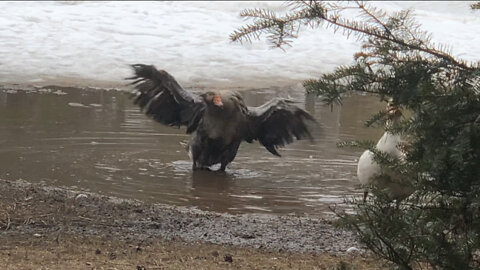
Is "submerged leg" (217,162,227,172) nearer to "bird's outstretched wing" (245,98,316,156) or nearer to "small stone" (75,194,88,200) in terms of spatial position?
"bird's outstretched wing" (245,98,316,156)

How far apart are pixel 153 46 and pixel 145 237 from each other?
1353 cm

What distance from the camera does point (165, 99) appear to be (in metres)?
9.18

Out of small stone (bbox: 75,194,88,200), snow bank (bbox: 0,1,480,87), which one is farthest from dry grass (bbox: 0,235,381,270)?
snow bank (bbox: 0,1,480,87)

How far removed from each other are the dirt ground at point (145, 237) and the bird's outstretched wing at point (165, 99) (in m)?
2.19

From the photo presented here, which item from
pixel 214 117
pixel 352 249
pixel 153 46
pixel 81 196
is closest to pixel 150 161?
pixel 214 117

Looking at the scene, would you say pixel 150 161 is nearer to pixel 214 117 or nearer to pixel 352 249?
pixel 214 117

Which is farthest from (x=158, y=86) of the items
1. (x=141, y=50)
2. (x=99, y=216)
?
(x=141, y=50)

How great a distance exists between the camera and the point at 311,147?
1027 centimetres

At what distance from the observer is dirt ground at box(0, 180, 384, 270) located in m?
4.89

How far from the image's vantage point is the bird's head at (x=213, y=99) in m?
8.59

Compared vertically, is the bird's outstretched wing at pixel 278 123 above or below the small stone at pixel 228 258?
above

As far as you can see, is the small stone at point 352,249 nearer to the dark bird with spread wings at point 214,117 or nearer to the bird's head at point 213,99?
the bird's head at point 213,99

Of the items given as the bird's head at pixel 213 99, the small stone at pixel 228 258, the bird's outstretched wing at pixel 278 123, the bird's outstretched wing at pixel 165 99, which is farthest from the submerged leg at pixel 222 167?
the small stone at pixel 228 258

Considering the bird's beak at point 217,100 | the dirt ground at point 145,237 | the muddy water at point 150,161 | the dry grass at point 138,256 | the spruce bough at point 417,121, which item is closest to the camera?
the spruce bough at point 417,121
